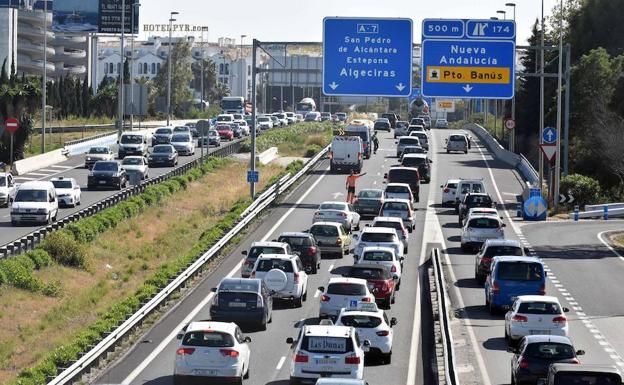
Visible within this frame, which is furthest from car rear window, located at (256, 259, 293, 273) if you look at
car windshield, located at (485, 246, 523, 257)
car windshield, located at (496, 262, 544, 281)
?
car windshield, located at (485, 246, 523, 257)

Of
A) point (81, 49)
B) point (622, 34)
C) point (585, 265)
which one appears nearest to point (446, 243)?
point (585, 265)

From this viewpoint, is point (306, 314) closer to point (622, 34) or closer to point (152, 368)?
point (152, 368)

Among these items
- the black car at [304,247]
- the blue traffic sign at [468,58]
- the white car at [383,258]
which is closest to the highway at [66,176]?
the black car at [304,247]

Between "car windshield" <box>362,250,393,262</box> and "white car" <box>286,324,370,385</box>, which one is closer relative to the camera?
"white car" <box>286,324,370,385</box>

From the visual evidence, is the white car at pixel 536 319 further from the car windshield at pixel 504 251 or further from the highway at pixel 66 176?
the highway at pixel 66 176

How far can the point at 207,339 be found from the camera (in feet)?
86.7

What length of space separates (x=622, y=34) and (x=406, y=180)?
40883mm

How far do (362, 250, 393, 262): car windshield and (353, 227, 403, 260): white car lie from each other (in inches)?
130

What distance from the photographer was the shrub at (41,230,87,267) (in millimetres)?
49938

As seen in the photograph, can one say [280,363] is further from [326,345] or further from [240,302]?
[326,345]

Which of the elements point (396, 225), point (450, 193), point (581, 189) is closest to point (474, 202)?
point (450, 193)

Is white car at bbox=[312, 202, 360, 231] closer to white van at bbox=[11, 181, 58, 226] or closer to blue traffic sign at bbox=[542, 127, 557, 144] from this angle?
white van at bbox=[11, 181, 58, 226]

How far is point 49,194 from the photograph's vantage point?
186 ft

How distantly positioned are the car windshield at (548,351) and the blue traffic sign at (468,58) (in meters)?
31.5
